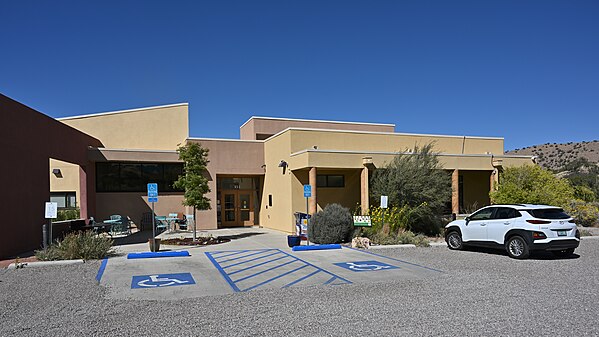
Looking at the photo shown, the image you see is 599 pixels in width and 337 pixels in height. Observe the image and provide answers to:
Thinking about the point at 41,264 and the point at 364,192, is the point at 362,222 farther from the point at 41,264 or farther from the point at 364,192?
the point at 41,264

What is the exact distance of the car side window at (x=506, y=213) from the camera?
1344 cm

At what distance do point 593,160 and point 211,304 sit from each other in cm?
7509

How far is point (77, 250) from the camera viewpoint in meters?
13.6

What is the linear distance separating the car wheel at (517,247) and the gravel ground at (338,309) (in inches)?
76.1

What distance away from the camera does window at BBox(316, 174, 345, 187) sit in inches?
870

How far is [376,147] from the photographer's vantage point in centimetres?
2272

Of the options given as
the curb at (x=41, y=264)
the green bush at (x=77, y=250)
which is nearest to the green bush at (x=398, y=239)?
the green bush at (x=77, y=250)

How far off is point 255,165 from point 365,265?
46.2ft

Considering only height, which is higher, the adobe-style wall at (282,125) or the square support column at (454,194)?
the adobe-style wall at (282,125)

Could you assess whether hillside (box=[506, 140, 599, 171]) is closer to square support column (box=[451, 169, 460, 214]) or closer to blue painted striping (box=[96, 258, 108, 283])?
square support column (box=[451, 169, 460, 214])

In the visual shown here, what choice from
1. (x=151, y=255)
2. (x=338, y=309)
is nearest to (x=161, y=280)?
(x=151, y=255)

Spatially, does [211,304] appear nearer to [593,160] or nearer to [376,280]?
[376,280]

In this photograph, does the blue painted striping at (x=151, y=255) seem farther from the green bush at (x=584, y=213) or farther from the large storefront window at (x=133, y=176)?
the green bush at (x=584, y=213)

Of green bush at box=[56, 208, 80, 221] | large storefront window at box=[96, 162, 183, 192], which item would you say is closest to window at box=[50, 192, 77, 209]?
green bush at box=[56, 208, 80, 221]
